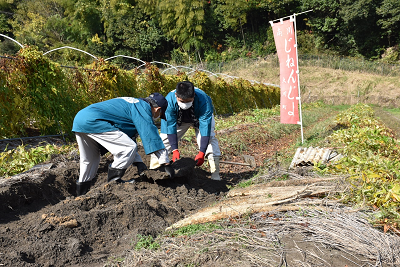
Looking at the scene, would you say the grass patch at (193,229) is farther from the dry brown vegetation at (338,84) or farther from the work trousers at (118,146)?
the dry brown vegetation at (338,84)

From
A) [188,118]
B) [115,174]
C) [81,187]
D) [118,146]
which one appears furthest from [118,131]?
[188,118]

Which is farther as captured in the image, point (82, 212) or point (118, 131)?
point (118, 131)

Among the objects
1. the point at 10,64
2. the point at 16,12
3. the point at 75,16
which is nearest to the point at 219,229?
the point at 10,64

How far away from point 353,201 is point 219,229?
4.33ft

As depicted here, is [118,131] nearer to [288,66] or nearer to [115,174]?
[115,174]

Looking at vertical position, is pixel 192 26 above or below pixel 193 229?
above

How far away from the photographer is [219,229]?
2697mm

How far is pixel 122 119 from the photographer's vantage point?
388cm

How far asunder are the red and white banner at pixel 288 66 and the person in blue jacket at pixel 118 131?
206 inches

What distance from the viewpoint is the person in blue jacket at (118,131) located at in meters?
3.70

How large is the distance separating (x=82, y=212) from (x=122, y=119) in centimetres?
125

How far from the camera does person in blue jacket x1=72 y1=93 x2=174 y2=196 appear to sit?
3.70 meters

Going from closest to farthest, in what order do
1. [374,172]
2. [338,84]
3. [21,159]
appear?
1. [374,172]
2. [21,159]
3. [338,84]

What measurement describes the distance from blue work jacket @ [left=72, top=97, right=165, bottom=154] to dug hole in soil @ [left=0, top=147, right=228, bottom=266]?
0.68m
